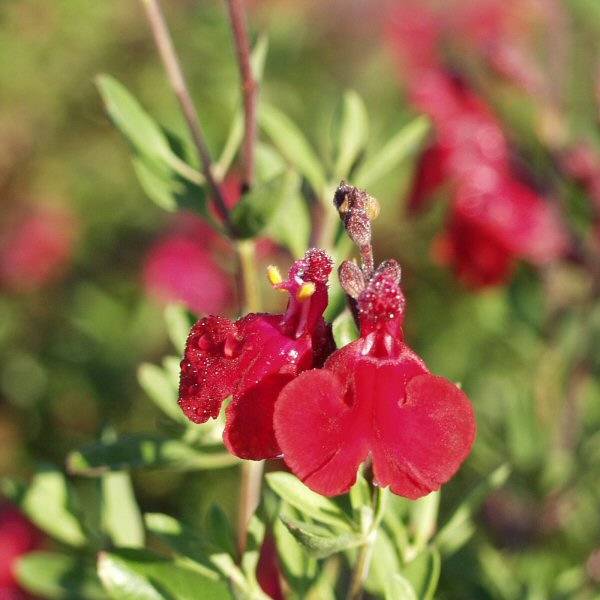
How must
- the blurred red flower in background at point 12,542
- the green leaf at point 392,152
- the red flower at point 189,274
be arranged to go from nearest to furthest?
1. the green leaf at point 392,152
2. the blurred red flower in background at point 12,542
3. the red flower at point 189,274

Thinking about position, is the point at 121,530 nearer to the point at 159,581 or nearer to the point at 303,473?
the point at 159,581

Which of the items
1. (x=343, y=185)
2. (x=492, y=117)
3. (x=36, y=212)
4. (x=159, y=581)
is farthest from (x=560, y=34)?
(x=36, y=212)

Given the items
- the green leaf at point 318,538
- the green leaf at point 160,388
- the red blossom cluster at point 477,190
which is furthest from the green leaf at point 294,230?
the red blossom cluster at point 477,190

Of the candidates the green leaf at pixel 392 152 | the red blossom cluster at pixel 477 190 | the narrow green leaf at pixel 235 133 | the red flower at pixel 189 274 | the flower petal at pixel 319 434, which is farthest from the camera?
the red flower at pixel 189 274

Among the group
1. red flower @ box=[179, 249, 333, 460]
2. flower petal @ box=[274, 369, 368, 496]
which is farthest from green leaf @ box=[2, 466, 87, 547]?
flower petal @ box=[274, 369, 368, 496]

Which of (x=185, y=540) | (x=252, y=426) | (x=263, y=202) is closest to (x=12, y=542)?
(x=185, y=540)

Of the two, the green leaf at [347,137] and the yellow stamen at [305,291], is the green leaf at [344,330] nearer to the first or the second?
the yellow stamen at [305,291]

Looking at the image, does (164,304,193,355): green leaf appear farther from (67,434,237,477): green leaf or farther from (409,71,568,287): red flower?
(409,71,568,287): red flower
